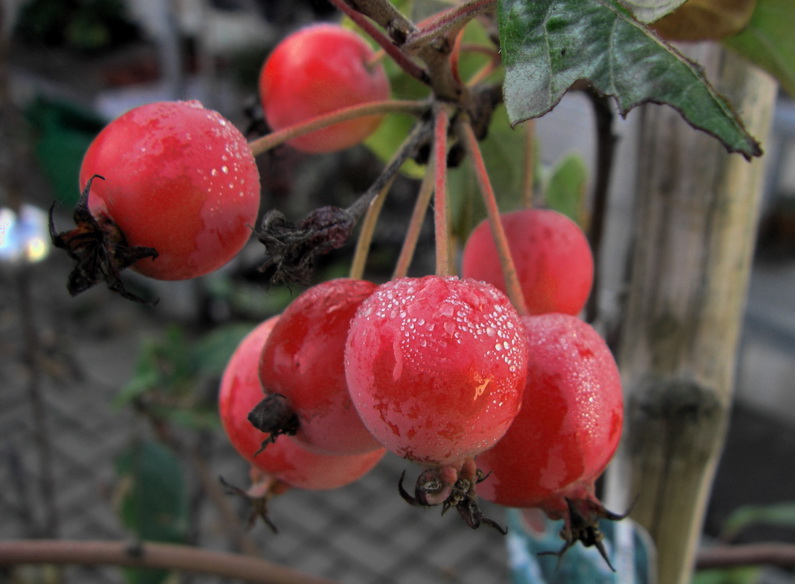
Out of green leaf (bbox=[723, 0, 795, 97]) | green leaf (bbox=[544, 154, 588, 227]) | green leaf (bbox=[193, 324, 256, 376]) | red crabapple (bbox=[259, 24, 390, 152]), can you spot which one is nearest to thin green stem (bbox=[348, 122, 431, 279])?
red crabapple (bbox=[259, 24, 390, 152])

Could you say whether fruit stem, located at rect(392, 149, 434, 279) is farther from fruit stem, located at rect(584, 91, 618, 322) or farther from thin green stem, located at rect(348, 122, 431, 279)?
fruit stem, located at rect(584, 91, 618, 322)

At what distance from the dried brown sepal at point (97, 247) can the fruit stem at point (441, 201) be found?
15cm

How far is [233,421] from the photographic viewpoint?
47 cm

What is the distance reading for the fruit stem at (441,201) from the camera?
1.24 ft

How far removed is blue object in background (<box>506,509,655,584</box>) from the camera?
636 millimetres

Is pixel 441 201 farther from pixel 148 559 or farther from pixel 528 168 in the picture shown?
pixel 148 559

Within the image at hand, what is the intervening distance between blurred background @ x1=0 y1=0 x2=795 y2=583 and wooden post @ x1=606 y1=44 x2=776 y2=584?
0.20 ft

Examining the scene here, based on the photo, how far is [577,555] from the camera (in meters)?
0.66

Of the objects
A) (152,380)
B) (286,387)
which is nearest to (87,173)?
(286,387)

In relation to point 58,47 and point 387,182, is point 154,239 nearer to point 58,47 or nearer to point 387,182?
point 387,182

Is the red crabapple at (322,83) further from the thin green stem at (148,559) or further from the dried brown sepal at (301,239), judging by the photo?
the thin green stem at (148,559)

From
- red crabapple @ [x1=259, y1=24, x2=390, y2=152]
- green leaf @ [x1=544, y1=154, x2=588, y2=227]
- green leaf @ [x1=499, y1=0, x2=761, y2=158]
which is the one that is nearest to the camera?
green leaf @ [x1=499, y1=0, x2=761, y2=158]

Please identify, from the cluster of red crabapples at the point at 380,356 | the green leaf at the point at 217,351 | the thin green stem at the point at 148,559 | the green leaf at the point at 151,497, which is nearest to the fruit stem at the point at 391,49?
the cluster of red crabapples at the point at 380,356

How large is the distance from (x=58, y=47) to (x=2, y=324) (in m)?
1.54
